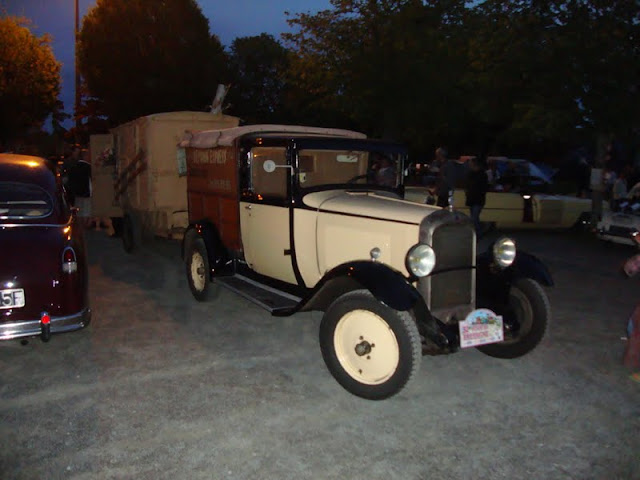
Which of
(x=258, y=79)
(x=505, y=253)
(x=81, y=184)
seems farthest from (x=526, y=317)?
(x=258, y=79)

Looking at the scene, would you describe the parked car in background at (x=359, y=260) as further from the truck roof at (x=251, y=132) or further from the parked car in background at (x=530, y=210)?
the parked car in background at (x=530, y=210)

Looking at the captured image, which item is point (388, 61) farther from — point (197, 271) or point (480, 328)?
point (480, 328)

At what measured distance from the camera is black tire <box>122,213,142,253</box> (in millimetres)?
9727

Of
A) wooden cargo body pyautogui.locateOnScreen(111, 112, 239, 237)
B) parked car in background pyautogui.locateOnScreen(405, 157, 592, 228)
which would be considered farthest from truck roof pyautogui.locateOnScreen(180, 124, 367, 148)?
parked car in background pyautogui.locateOnScreen(405, 157, 592, 228)

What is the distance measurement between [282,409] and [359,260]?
127 cm

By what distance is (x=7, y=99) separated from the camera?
2648 cm

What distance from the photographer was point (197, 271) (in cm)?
697

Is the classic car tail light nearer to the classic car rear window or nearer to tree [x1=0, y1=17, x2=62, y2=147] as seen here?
the classic car rear window

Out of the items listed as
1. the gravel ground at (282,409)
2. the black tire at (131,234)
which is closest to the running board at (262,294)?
the gravel ground at (282,409)

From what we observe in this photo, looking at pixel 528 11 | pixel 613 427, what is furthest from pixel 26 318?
pixel 528 11

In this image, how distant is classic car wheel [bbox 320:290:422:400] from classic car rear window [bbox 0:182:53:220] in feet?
9.38

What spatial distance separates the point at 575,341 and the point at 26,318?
4.95 m

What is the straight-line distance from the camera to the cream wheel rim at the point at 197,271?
6.88 m

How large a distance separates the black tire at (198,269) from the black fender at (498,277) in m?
3.12
